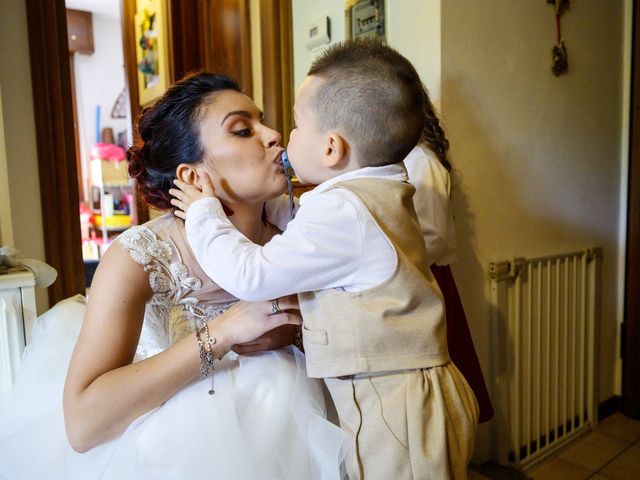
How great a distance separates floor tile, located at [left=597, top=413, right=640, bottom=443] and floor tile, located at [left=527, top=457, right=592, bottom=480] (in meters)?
0.36

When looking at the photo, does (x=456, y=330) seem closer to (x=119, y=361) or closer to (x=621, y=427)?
(x=119, y=361)

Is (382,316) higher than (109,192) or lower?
lower

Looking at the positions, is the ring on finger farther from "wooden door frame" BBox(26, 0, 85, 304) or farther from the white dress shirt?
"wooden door frame" BBox(26, 0, 85, 304)

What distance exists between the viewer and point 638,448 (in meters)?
2.05

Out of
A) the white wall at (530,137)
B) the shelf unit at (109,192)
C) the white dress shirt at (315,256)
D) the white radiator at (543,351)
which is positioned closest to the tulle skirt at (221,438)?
the white dress shirt at (315,256)

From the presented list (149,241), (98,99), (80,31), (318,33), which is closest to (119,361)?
(149,241)

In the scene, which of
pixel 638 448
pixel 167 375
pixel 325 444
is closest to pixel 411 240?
pixel 325 444

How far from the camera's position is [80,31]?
490 centimetres

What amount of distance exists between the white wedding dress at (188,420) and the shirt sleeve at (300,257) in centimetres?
20

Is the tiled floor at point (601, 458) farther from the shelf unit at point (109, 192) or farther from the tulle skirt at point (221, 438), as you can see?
the shelf unit at point (109, 192)

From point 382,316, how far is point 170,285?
1.38 feet

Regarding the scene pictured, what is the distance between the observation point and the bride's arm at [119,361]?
79 cm

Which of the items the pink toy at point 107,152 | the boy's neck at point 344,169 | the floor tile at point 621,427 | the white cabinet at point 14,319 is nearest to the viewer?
the boy's neck at point 344,169

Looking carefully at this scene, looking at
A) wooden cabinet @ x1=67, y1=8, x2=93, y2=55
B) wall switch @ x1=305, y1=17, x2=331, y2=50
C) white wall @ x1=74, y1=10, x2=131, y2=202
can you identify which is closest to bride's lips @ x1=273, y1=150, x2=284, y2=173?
wall switch @ x1=305, y1=17, x2=331, y2=50
